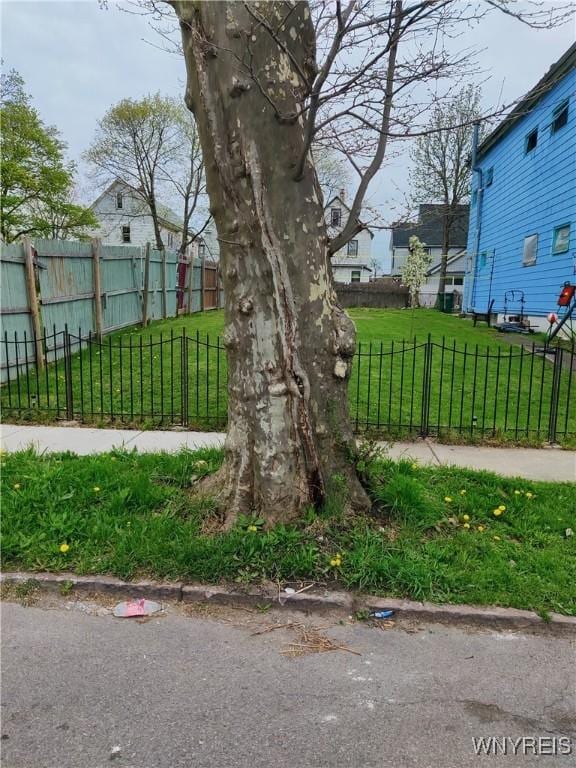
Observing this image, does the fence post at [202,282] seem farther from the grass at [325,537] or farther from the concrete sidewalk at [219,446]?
the grass at [325,537]

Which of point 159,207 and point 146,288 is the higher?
point 159,207

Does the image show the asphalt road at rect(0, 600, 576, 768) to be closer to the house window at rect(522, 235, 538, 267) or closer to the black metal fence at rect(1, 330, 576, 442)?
the black metal fence at rect(1, 330, 576, 442)

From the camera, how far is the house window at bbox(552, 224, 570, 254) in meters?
13.3

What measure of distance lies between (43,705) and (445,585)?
231 cm

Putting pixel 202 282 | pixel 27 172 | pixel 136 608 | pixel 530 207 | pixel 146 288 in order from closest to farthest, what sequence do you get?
pixel 136 608 < pixel 146 288 < pixel 530 207 < pixel 202 282 < pixel 27 172

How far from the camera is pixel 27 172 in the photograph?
26.2 metres

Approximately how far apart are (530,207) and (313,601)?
15574mm

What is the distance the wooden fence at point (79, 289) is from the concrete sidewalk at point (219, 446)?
2.19 meters

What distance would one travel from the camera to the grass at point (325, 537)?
3.56 m

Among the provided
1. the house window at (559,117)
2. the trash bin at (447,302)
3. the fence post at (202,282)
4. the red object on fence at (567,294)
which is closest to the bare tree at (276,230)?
the red object on fence at (567,294)

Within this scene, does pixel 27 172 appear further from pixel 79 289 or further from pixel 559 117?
pixel 559 117

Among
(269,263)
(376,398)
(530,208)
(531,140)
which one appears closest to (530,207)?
(530,208)

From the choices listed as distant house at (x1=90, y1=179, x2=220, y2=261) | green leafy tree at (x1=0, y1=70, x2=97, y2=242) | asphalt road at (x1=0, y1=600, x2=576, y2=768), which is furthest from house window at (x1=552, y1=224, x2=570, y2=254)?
distant house at (x1=90, y1=179, x2=220, y2=261)

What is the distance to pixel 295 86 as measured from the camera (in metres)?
3.83
